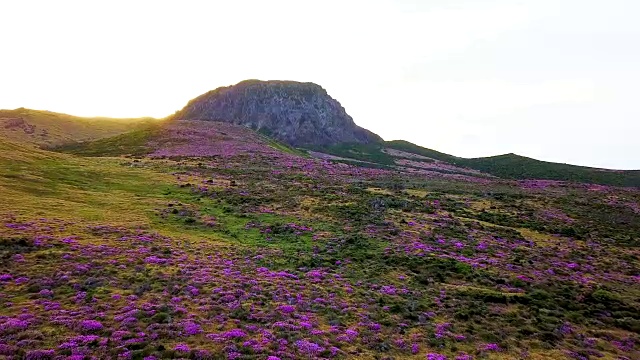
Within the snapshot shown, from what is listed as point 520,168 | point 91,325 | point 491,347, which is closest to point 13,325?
point 91,325

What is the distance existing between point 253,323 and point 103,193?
140 feet

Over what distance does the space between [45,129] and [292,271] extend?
6457 inches

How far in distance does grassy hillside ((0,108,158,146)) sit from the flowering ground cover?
267ft

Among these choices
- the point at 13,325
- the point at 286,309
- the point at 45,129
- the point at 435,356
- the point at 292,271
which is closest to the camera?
the point at 13,325

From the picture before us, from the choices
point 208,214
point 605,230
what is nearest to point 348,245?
point 208,214

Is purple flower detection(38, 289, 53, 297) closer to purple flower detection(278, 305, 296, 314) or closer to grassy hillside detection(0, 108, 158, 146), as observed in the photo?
purple flower detection(278, 305, 296, 314)

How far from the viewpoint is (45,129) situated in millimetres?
158875

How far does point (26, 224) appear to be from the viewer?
39500mm

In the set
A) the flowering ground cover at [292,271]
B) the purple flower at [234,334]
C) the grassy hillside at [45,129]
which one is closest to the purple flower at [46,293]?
the flowering ground cover at [292,271]

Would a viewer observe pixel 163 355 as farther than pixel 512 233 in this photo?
No

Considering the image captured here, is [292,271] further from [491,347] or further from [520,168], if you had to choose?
[520,168]

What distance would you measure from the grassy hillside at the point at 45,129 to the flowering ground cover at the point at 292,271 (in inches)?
3204

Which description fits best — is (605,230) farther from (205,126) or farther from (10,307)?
(205,126)

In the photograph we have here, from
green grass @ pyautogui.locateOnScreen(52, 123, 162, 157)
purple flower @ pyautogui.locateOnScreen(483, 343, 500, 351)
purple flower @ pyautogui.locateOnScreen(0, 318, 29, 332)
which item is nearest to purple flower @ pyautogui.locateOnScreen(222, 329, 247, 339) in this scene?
purple flower @ pyautogui.locateOnScreen(0, 318, 29, 332)
